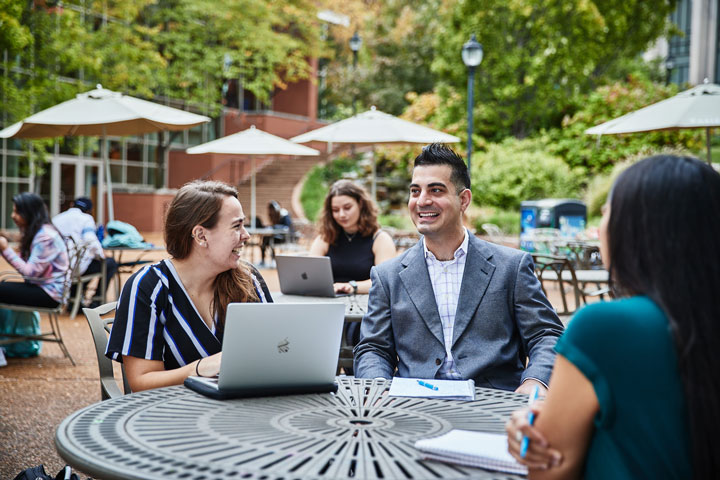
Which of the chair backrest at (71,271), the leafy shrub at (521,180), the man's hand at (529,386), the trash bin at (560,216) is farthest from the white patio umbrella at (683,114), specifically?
the leafy shrub at (521,180)

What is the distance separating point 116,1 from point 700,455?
1925 cm

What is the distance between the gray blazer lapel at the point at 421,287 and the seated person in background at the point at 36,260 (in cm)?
475

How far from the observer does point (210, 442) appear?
190 cm

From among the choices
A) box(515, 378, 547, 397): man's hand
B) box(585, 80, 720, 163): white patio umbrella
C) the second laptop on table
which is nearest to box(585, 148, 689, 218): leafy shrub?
box(585, 80, 720, 163): white patio umbrella

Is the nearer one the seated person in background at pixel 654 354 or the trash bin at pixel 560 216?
the seated person in background at pixel 654 354

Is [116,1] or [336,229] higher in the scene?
[116,1]

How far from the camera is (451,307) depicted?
3.31 metres

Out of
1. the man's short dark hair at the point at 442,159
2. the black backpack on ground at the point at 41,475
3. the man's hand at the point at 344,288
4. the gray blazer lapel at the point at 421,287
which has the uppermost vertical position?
the man's short dark hair at the point at 442,159

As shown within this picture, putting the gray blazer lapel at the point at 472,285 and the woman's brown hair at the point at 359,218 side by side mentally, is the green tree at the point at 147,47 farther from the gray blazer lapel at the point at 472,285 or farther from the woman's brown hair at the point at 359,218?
the gray blazer lapel at the point at 472,285

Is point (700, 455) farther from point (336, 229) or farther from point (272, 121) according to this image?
point (272, 121)

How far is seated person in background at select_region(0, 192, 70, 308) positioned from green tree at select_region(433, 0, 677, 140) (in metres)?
16.9

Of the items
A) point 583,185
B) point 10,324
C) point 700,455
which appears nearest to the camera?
point 700,455

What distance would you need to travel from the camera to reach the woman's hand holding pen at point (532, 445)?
164cm

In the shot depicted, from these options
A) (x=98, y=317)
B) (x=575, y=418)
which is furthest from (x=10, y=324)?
(x=575, y=418)
